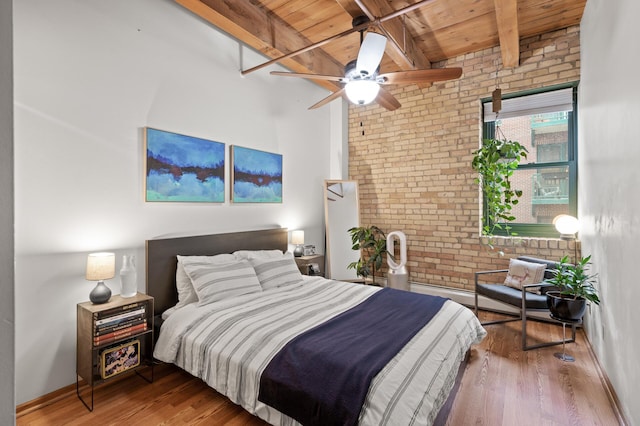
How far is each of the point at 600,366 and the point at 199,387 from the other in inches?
126

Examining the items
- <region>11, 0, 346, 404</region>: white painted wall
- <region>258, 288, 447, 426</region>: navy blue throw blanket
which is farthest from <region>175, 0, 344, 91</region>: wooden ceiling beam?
<region>258, 288, 447, 426</region>: navy blue throw blanket

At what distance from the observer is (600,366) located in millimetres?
2562

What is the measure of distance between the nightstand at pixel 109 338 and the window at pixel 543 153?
428 centimetres

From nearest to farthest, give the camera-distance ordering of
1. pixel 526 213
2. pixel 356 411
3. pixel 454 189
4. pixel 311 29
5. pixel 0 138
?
pixel 0 138, pixel 356 411, pixel 311 29, pixel 526 213, pixel 454 189

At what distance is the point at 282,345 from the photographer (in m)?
1.93

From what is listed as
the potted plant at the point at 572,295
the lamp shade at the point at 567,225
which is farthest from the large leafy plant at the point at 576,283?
the lamp shade at the point at 567,225

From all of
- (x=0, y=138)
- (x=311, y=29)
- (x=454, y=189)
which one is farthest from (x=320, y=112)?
(x=0, y=138)

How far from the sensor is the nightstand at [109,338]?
215cm

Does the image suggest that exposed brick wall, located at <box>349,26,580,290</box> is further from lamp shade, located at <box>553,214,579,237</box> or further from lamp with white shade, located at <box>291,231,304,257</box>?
lamp with white shade, located at <box>291,231,304,257</box>

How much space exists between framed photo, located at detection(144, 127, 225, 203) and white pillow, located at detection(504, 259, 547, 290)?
11.0 ft

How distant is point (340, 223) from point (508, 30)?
121 inches

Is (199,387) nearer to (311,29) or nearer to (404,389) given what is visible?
(404,389)

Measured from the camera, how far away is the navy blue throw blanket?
A: 60.7 inches

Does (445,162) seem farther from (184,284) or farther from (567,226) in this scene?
(184,284)
